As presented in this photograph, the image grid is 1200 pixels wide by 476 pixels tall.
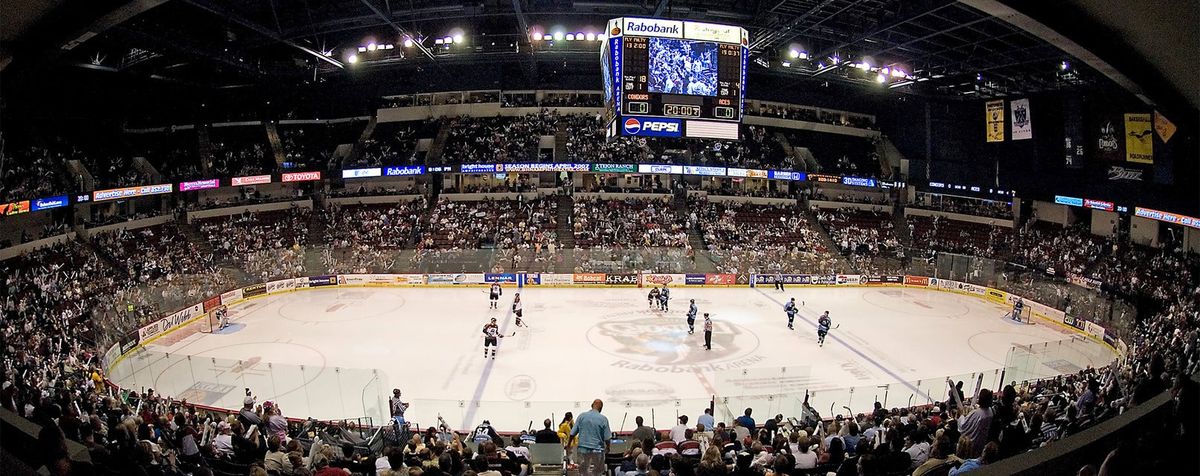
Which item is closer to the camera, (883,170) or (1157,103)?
(1157,103)

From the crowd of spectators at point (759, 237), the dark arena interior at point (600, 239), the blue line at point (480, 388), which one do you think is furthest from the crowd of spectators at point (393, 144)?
the blue line at point (480, 388)

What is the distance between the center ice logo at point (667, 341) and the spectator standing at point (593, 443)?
9.30 meters

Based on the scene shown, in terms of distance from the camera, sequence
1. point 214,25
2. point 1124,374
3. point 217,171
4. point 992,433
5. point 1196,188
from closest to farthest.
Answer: point 992,433 → point 1124,374 → point 1196,188 → point 214,25 → point 217,171

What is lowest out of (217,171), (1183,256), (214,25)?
(1183,256)

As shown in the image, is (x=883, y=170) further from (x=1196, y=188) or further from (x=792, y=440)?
(x=792, y=440)

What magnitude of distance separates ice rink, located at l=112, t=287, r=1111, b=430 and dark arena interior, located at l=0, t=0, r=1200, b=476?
14 centimetres

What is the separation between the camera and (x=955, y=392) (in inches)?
456

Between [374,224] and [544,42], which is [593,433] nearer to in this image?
[544,42]

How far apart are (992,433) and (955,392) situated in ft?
16.5

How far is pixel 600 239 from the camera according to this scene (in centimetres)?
3114

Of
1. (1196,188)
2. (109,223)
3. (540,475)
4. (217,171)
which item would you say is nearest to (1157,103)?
(540,475)

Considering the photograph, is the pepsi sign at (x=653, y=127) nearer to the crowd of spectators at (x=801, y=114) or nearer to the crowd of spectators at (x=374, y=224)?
the crowd of spectators at (x=374, y=224)

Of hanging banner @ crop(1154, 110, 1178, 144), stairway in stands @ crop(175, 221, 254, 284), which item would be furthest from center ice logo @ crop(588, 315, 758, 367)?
hanging banner @ crop(1154, 110, 1178, 144)

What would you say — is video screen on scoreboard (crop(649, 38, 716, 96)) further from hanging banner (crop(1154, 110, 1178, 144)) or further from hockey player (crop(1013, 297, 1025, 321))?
hanging banner (crop(1154, 110, 1178, 144))
